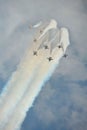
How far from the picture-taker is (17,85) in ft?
165

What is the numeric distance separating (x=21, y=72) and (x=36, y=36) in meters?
4.66

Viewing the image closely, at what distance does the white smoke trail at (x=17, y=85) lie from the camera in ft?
163

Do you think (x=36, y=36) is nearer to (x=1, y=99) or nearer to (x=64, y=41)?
(x=64, y=41)

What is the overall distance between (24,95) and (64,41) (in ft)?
25.5

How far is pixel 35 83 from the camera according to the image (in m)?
50.5

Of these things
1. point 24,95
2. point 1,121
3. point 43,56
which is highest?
point 43,56

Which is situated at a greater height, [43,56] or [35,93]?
[43,56]

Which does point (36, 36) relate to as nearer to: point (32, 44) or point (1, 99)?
point (32, 44)

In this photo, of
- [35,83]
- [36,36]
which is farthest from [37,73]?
[36,36]

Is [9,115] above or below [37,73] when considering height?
below

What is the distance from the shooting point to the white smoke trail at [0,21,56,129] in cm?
4959

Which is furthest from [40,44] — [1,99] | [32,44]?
[1,99]

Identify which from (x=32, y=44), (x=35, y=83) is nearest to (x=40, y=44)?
(x=32, y=44)

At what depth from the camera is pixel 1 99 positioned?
4944 centimetres
